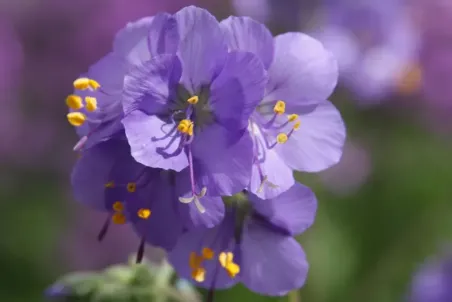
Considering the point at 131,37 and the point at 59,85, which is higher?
the point at 131,37

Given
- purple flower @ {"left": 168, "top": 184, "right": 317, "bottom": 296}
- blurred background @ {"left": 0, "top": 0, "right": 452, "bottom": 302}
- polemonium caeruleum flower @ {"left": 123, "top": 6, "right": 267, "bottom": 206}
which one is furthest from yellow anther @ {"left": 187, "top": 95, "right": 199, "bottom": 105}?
blurred background @ {"left": 0, "top": 0, "right": 452, "bottom": 302}

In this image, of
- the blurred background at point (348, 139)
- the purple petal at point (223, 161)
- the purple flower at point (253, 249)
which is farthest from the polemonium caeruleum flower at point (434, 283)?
the purple petal at point (223, 161)

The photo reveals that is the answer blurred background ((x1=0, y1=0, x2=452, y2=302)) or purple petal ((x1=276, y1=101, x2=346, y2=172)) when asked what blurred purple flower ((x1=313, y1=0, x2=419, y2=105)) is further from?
purple petal ((x1=276, y1=101, x2=346, y2=172))

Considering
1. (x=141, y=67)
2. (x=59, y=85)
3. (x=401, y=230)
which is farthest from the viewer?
(x=59, y=85)

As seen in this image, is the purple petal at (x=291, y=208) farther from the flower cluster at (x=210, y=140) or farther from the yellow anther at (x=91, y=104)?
the yellow anther at (x=91, y=104)

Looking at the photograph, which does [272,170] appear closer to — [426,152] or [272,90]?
[272,90]

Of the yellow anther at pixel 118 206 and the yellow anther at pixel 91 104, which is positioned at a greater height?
the yellow anther at pixel 91 104

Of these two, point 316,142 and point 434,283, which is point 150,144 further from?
point 434,283

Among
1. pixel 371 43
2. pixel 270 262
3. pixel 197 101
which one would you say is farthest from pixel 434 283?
pixel 371 43

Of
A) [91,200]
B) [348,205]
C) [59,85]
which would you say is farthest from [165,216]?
[59,85]
